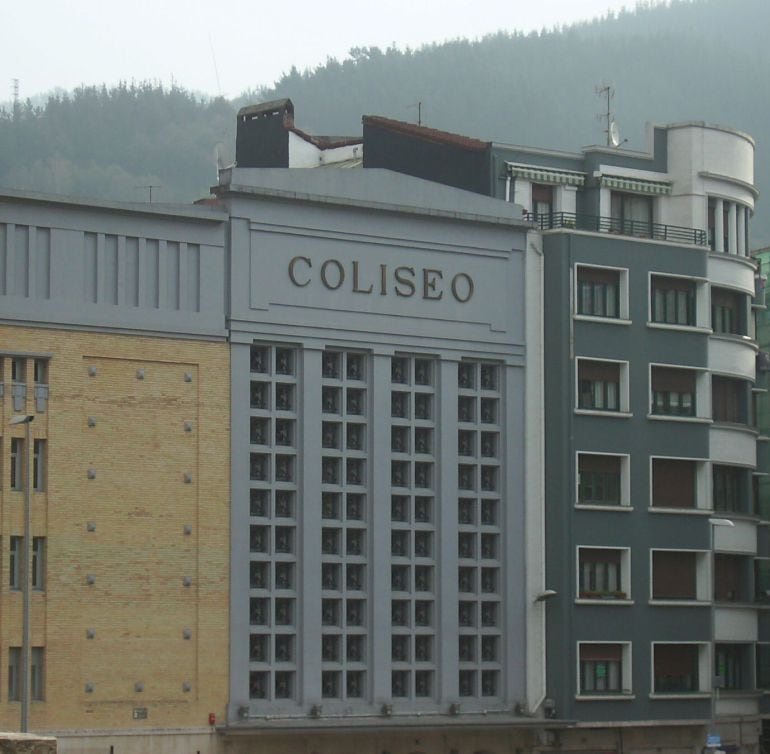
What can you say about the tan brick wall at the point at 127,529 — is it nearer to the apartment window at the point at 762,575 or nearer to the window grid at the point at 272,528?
the window grid at the point at 272,528

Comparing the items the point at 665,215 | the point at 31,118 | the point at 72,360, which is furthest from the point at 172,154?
the point at 72,360

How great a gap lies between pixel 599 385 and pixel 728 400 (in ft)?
20.7

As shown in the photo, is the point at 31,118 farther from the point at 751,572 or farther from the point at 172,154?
the point at 751,572

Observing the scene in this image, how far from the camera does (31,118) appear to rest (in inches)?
6959

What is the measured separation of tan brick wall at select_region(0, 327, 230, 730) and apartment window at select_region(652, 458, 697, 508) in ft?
52.9

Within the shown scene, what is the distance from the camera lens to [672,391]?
233ft

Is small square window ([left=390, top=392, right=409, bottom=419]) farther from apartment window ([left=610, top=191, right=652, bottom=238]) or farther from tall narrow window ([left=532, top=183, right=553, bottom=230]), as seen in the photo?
apartment window ([left=610, top=191, right=652, bottom=238])

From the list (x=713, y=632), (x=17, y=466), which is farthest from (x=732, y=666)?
(x=17, y=466)

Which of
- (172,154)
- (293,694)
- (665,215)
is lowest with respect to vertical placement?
(293,694)

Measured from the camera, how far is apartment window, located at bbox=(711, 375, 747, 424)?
72.8m

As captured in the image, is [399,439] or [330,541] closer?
[330,541]

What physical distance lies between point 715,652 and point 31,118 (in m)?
116

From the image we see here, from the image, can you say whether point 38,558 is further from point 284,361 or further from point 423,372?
point 423,372

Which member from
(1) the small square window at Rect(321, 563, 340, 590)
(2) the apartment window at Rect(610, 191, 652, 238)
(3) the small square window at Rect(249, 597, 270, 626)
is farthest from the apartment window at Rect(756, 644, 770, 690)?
(3) the small square window at Rect(249, 597, 270, 626)
